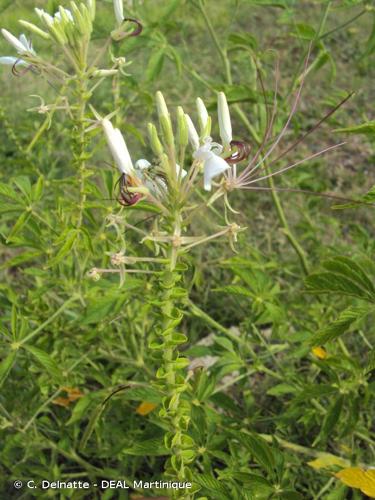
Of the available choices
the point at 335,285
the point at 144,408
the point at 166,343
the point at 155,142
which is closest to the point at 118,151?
the point at 155,142

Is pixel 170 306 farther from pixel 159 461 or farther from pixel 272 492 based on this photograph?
pixel 159 461

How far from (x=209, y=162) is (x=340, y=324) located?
39 centimetres

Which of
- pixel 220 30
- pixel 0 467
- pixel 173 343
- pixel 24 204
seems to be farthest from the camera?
pixel 220 30

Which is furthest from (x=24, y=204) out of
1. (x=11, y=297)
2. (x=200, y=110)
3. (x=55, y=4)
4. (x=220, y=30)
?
(x=220, y=30)

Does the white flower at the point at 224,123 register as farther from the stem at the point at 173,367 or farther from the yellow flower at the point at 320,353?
the yellow flower at the point at 320,353

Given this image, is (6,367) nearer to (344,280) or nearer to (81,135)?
(81,135)

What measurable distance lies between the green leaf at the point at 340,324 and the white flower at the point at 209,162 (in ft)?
1.17

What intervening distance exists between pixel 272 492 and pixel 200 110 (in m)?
0.76

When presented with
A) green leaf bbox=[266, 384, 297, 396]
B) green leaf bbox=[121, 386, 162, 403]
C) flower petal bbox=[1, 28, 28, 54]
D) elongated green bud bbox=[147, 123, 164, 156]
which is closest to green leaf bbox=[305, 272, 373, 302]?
elongated green bud bbox=[147, 123, 164, 156]

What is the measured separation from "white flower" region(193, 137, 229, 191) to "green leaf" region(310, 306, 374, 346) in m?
0.36

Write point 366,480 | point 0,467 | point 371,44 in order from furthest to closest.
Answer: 1. point 0,467
2. point 371,44
3. point 366,480

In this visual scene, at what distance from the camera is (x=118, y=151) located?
1.00m

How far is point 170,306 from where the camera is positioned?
1.00 m

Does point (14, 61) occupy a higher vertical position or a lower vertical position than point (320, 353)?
higher
